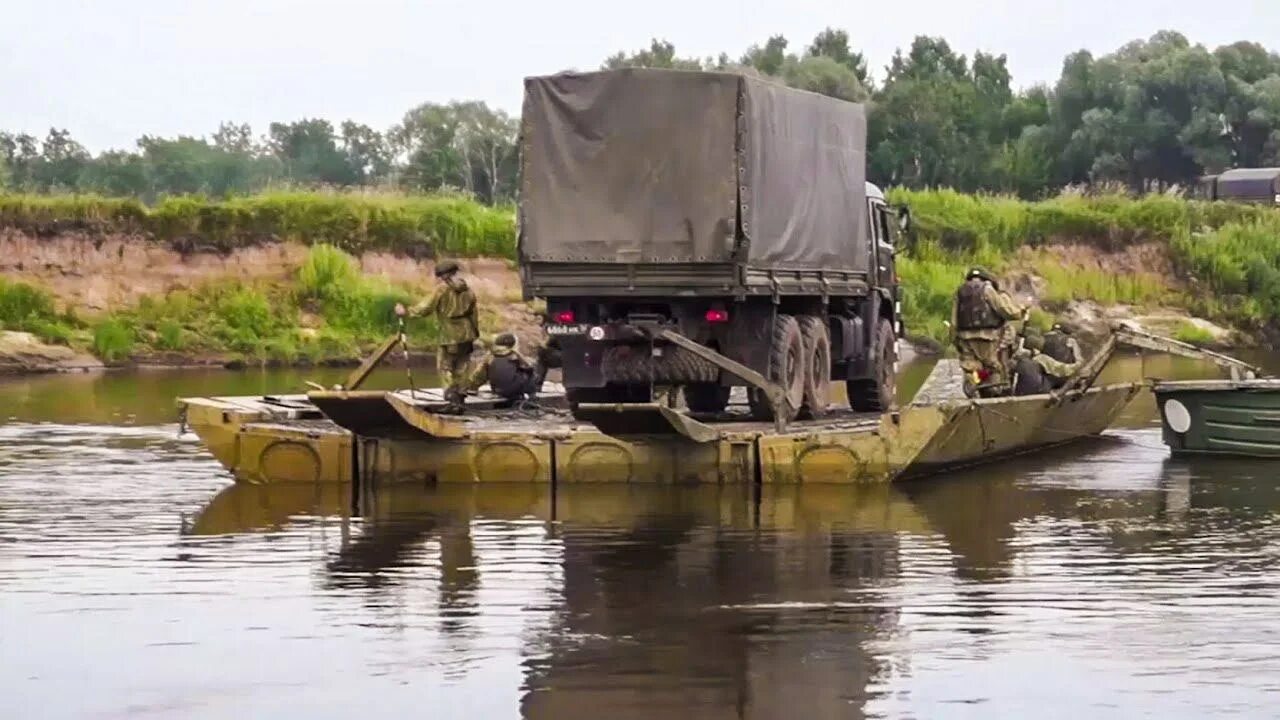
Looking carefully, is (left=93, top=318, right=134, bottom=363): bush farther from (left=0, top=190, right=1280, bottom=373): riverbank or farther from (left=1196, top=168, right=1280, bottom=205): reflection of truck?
(left=1196, top=168, right=1280, bottom=205): reflection of truck

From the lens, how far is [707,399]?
23312 mm

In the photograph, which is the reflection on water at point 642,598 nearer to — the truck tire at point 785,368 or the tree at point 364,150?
the truck tire at point 785,368

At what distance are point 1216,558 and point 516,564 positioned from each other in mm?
4531

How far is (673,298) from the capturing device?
20984mm

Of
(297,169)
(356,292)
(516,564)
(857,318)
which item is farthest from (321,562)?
(297,169)

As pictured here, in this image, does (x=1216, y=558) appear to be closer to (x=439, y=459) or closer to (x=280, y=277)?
(x=439, y=459)

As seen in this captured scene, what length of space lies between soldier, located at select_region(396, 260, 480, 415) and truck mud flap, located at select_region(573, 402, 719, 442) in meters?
2.40

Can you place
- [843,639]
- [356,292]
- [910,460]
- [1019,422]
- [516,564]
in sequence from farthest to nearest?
[356,292] < [1019,422] < [910,460] < [516,564] < [843,639]

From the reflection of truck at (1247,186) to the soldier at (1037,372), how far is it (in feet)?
128

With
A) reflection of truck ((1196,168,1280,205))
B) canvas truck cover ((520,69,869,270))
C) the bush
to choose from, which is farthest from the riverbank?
canvas truck cover ((520,69,869,270))

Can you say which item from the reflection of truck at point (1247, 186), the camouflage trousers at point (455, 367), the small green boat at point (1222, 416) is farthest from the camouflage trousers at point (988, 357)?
the reflection of truck at point (1247, 186)

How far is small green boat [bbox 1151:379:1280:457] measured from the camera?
74.9ft

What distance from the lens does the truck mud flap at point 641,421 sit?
19.0m

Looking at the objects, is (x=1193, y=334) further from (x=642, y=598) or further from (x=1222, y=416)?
(x=642, y=598)
